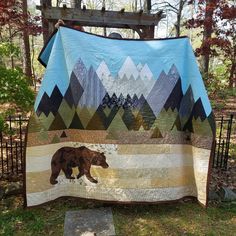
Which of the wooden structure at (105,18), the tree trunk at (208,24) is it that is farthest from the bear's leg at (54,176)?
the tree trunk at (208,24)

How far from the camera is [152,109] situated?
3617 millimetres

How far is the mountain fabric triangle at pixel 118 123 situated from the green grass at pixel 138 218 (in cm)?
22

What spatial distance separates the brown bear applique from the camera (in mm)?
3578

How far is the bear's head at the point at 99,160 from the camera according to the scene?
142 inches

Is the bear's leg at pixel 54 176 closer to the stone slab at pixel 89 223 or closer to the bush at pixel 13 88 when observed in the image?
the stone slab at pixel 89 223

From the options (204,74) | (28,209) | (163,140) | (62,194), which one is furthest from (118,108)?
(204,74)

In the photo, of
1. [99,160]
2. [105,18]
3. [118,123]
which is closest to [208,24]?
[105,18]

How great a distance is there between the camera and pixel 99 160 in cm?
363

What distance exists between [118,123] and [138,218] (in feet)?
3.94

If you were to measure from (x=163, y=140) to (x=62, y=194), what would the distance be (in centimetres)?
140

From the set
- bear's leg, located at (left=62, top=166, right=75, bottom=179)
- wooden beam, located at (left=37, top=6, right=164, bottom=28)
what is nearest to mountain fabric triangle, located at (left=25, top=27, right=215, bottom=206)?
bear's leg, located at (left=62, top=166, right=75, bottom=179)

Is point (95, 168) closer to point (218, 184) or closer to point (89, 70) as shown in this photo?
point (89, 70)

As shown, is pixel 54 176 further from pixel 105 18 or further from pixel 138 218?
pixel 105 18

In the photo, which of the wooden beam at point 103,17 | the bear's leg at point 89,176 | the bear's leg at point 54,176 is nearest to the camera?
the bear's leg at point 54,176
